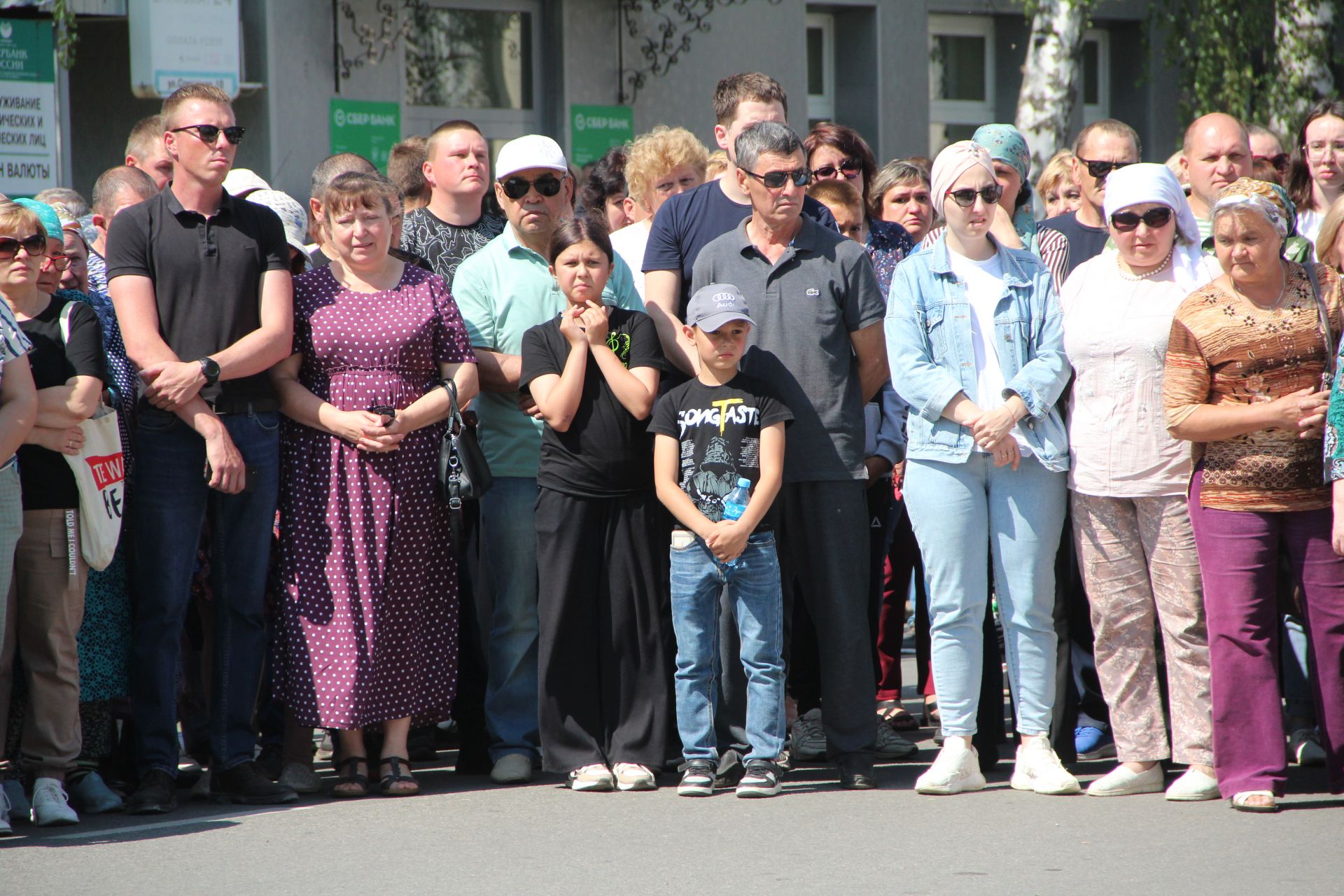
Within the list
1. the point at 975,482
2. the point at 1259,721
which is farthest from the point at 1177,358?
the point at 1259,721

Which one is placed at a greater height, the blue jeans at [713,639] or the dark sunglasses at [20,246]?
the dark sunglasses at [20,246]

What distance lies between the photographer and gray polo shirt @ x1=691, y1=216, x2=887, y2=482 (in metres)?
5.89

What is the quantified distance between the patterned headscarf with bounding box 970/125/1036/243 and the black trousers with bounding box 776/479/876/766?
151 cm

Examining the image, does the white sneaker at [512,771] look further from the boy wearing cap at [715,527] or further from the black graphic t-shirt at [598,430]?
the black graphic t-shirt at [598,430]

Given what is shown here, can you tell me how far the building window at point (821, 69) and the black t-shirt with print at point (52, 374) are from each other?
10.9 meters

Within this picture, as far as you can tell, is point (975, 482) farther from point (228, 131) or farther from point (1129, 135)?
point (228, 131)

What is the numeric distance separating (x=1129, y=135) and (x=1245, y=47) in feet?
25.0

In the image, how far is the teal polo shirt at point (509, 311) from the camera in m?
6.13

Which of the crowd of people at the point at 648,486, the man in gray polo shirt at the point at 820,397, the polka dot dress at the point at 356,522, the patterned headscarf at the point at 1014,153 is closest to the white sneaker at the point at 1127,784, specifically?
the crowd of people at the point at 648,486

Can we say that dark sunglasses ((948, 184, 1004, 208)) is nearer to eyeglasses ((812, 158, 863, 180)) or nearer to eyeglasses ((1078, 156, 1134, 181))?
eyeglasses ((1078, 156, 1134, 181))

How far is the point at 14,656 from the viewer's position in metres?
5.62

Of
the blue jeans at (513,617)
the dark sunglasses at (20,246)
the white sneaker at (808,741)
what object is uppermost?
the dark sunglasses at (20,246)

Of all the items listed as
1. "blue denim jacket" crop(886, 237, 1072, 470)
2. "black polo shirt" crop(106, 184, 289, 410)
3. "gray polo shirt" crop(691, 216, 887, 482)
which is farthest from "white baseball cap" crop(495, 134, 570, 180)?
"blue denim jacket" crop(886, 237, 1072, 470)

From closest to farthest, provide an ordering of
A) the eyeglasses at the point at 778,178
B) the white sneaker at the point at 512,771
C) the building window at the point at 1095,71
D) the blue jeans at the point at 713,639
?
the blue jeans at the point at 713,639
the eyeglasses at the point at 778,178
the white sneaker at the point at 512,771
the building window at the point at 1095,71
